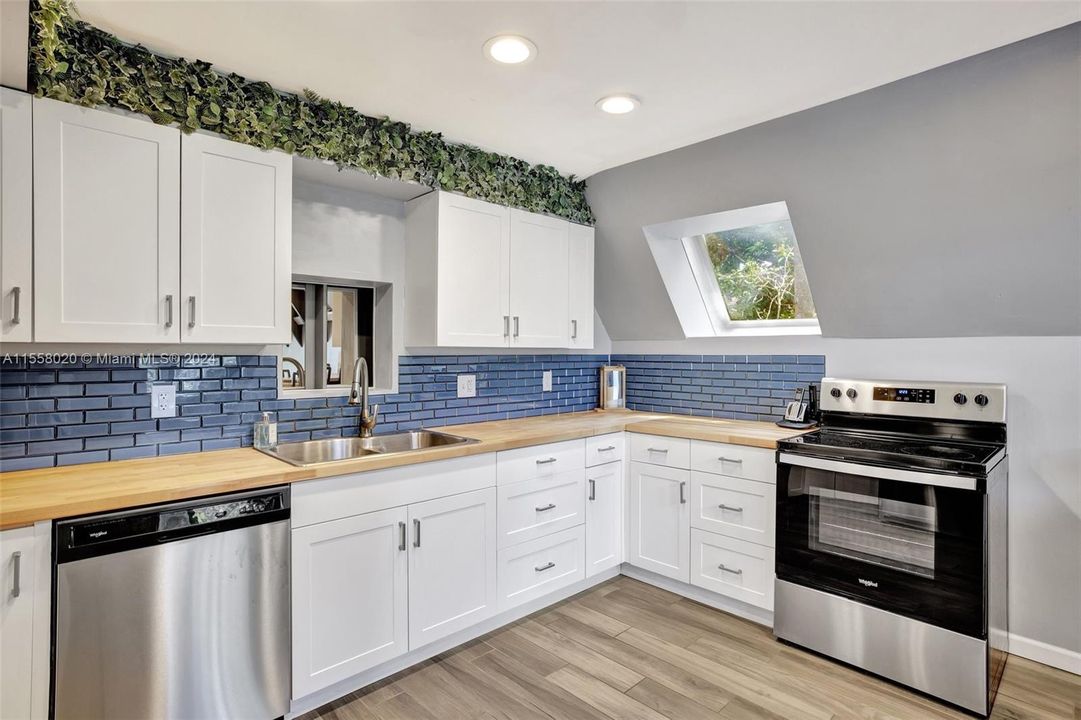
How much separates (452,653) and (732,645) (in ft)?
4.17

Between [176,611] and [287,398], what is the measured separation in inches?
40.4

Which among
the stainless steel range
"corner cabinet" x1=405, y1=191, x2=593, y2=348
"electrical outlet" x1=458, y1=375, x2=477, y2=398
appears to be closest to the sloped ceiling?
the stainless steel range

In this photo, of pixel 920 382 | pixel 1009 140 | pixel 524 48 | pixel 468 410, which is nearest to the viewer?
pixel 524 48

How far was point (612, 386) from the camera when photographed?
415 cm

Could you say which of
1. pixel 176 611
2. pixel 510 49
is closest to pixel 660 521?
pixel 176 611

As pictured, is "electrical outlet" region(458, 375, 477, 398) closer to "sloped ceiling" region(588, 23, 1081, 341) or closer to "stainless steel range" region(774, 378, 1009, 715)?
"sloped ceiling" region(588, 23, 1081, 341)

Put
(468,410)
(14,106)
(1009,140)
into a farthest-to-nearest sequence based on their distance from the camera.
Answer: (468,410), (1009,140), (14,106)

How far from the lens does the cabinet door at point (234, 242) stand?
2.08 meters

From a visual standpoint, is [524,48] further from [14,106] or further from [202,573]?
[202,573]

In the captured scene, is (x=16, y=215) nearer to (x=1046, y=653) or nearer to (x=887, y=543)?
(x=887, y=543)

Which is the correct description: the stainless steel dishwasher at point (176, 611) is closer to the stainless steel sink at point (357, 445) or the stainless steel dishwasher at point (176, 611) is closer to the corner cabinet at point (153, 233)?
the stainless steel sink at point (357, 445)

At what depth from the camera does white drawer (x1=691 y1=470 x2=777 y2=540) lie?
2.73 metres

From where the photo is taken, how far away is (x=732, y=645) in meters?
2.62

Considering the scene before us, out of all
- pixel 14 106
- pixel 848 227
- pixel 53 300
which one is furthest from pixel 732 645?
pixel 14 106
